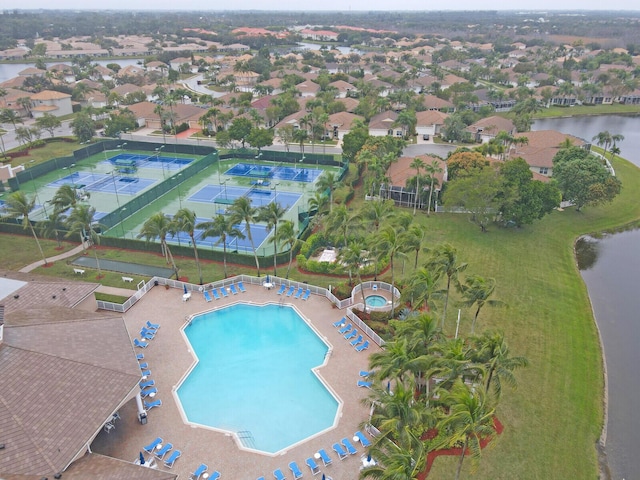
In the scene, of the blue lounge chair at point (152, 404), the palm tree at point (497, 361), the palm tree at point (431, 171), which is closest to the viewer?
the palm tree at point (497, 361)

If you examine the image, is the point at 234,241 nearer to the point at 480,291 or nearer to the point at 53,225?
the point at 53,225

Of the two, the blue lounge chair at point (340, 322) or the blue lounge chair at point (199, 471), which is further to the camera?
the blue lounge chair at point (340, 322)

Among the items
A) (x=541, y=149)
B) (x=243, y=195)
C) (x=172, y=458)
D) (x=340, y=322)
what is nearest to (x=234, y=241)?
(x=243, y=195)

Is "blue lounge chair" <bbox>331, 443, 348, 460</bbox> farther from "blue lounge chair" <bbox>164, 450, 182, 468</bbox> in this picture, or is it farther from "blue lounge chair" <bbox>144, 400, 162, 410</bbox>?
"blue lounge chair" <bbox>144, 400, 162, 410</bbox>

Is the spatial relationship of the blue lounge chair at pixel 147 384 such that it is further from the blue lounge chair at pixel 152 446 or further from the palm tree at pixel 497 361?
the palm tree at pixel 497 361

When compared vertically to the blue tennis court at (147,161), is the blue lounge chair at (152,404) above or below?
above

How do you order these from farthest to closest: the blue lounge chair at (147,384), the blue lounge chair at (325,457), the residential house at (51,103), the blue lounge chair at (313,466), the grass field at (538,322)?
the residential house at (51,103)
the blue lounge chair at (147,384)
the grass field at (538,322)
the blue lounge chair at (325,457)
the blue lounge chair at (313,466)

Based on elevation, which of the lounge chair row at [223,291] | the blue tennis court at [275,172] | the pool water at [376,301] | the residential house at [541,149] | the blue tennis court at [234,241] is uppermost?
→ the residential house at [541,149]

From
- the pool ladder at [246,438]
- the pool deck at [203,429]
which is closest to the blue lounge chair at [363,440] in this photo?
the pool deck at [203,429]

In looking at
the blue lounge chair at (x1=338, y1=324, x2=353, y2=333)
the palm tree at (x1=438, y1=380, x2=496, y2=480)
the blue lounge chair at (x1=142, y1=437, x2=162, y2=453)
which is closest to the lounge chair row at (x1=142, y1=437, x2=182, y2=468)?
the blue lounge chair at (x1=142, y1=437, x2=162, y2=453)
